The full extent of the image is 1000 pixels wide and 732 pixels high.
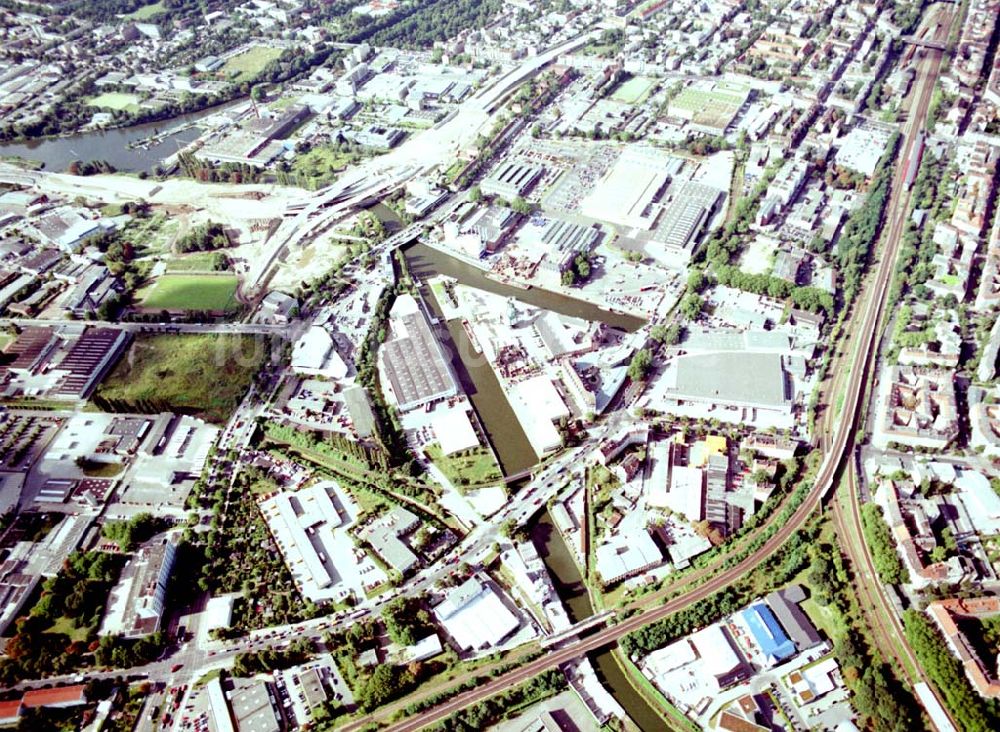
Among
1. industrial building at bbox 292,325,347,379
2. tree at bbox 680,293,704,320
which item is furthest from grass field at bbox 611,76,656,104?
industrial building at bbox 292,325,347,379

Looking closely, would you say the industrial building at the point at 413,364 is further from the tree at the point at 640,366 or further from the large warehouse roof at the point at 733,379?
the large warehouse roof at the point at 733,379

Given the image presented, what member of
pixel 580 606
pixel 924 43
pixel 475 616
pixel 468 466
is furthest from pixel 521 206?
pixel 924 43

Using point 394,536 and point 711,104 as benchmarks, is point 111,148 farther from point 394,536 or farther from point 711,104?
point 711,104

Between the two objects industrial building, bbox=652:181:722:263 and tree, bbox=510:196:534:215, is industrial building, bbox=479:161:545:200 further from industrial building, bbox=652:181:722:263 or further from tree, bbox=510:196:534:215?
industrial building, bbox=652:181:722:263

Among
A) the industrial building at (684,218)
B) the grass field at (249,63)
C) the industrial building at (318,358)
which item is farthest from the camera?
the grass field at (249,63)

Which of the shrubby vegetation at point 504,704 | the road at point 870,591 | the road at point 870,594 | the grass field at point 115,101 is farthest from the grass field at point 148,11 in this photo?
the road at point 870,594

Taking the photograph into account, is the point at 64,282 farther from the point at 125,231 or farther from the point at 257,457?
the point at 257,457
